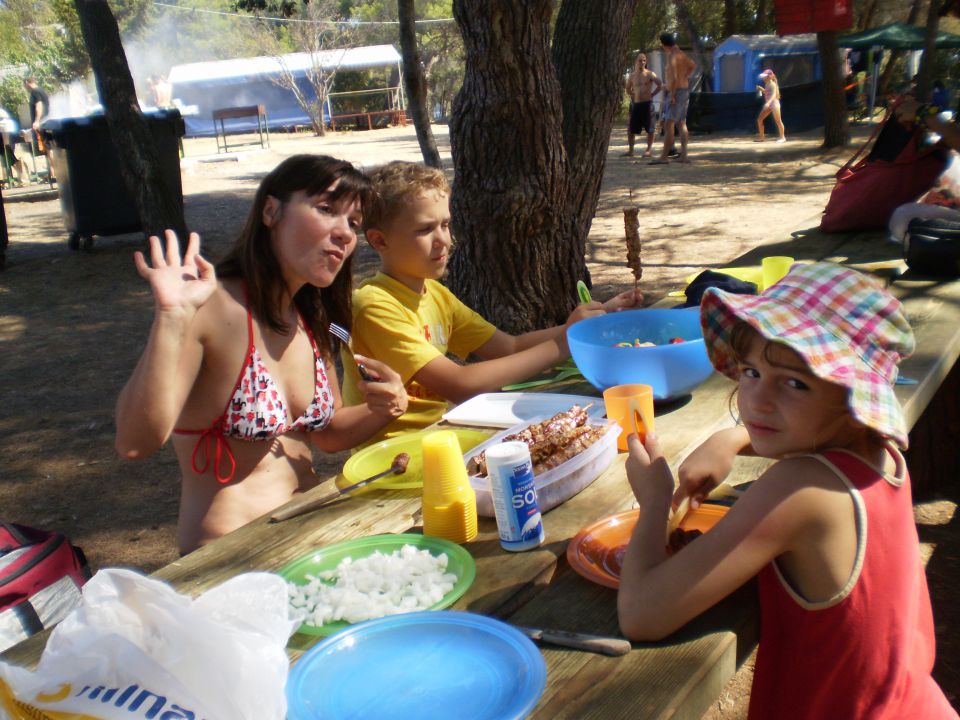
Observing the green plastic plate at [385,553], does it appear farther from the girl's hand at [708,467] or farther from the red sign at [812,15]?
the red sign at [812,15]

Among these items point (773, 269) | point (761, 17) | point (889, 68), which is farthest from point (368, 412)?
point (761, 17)

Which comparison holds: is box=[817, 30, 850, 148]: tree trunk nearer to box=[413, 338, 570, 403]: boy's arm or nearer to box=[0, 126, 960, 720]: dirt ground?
box=[0, 126, 960, 720]: dirt ground

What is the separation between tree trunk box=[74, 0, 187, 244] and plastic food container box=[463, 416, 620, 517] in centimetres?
714

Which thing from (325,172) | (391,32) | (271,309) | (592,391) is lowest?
(592,391)

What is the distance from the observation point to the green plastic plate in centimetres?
155

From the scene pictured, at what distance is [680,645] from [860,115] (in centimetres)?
2397

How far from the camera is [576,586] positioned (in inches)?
59.9

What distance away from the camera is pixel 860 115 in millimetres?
22453

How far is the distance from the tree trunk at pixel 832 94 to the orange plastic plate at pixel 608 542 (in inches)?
610

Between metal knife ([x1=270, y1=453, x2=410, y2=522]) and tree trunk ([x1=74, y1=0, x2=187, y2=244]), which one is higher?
tree trunk ([x1=74, y1=0, x2=187, y2=244])

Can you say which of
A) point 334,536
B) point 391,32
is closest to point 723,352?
point 334,536

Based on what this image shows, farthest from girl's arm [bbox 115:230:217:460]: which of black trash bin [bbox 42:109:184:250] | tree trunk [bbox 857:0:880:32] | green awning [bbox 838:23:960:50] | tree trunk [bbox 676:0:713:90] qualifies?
tree trunk [bbox 857:0:880:32]

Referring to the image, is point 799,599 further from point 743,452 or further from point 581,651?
point 743,452

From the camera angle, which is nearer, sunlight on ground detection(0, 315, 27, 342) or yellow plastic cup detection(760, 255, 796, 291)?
yellow plastic cup detection(760, 255, 796, 291)
